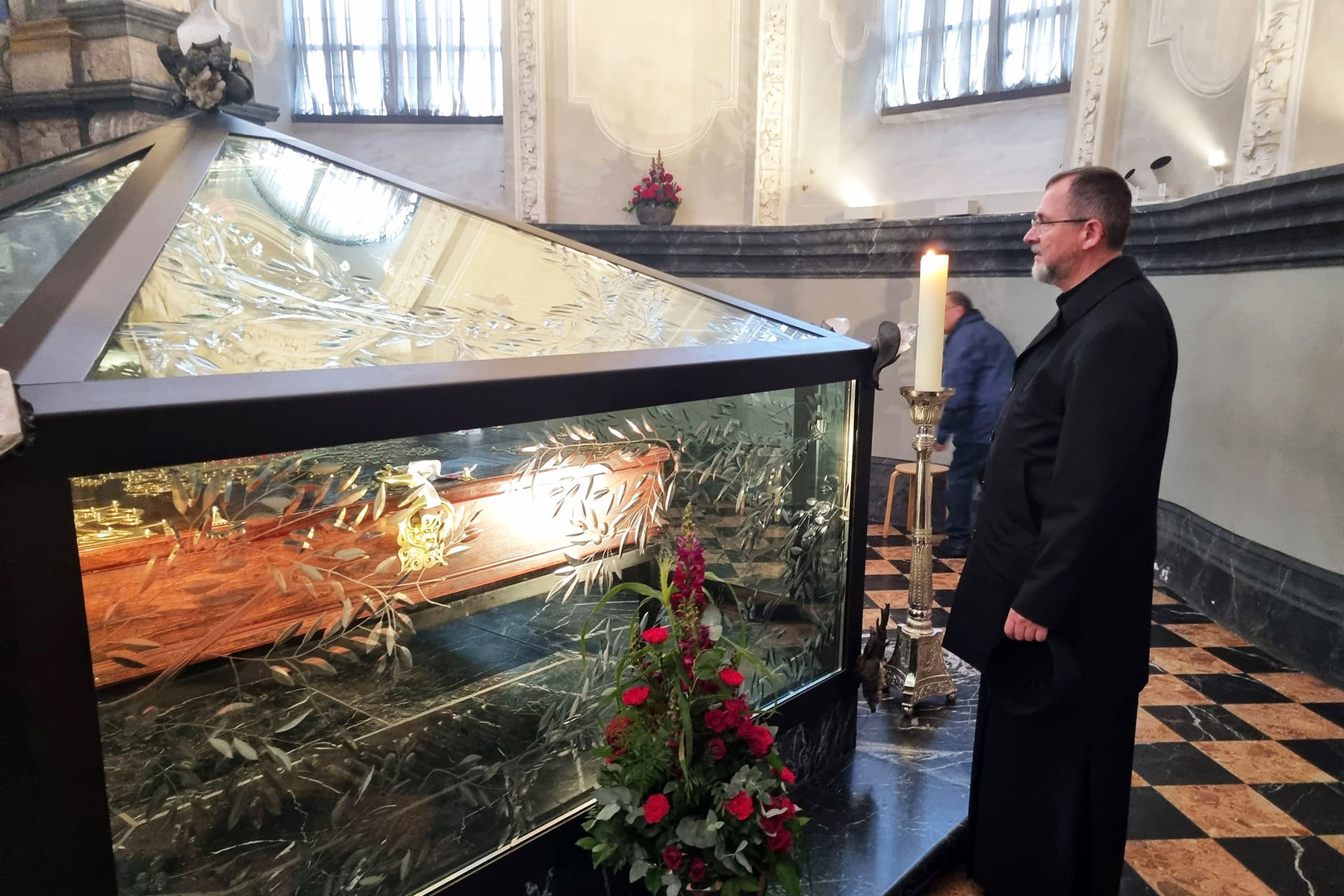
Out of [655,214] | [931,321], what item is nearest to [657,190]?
[655,214]

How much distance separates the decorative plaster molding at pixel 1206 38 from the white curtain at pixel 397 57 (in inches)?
237

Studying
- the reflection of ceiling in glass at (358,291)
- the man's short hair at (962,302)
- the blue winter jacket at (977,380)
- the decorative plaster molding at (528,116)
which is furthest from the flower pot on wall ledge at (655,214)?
the reflection of ceiling in glass at (358,291)

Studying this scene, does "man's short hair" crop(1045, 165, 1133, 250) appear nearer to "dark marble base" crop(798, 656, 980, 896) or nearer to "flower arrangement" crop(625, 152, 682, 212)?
"dark marble base" crop(798, 656, 980, 896)

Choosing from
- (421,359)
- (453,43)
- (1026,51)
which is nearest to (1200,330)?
(1026,51)

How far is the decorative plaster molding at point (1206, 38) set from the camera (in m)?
4.41

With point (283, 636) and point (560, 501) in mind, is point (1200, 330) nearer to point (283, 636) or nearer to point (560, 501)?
point (560, 501)

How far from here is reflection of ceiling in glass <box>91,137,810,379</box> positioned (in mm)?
1140

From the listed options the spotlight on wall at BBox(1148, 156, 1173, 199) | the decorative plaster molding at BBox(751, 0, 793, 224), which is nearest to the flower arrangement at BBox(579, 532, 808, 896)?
the spotlight on wall at BBox(1148, 156, 1173, 199)

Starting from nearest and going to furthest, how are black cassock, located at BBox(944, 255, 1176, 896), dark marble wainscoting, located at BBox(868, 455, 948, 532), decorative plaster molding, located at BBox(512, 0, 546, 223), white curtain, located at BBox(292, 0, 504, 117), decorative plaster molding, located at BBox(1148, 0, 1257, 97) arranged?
A: black cassock, located at BBox(944, 255, 1176, 896), decorative plaster molding, located at BBox(1148, 0, 1257, 97), dark marble wainscoting, located at BBox(868, 455, 948, 532), decorative plaster molding, located at BBox(512, 0, 546, 223), white curtain, located at BBox(292, 0, 504, 117)

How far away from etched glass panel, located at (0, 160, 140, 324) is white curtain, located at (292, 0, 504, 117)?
25.7 ft

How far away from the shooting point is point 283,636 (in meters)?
1.06

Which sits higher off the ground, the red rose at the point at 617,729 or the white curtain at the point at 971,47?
the white curtain at the point at 971,47

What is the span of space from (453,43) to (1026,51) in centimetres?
549

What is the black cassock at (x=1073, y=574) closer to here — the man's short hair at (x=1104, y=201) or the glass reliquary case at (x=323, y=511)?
the man's short hair at (x=1104, y=201)
